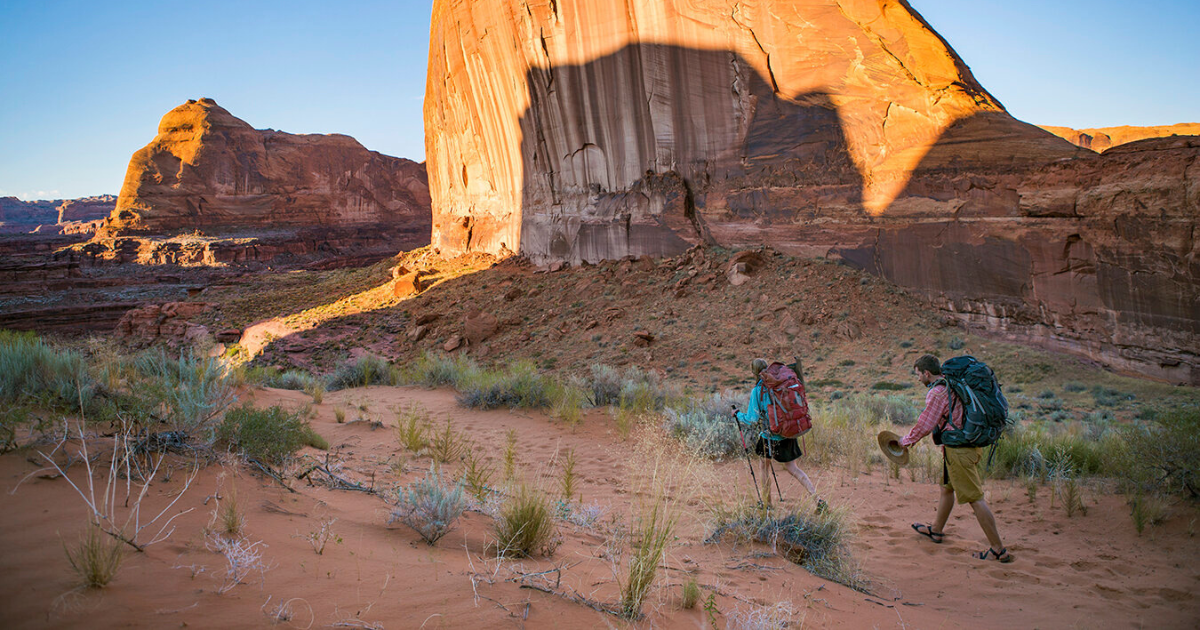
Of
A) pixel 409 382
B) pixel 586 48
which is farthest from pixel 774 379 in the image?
pixel 586 48

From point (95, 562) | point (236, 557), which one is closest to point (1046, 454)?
point (236, 557)

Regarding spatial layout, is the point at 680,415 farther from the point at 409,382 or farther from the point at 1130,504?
the point at 409,382

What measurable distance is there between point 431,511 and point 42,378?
10.9 feet

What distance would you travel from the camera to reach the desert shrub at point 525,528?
3107 mm

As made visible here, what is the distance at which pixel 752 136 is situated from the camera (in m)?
16.1

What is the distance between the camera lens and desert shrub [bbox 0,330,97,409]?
3.92 metres

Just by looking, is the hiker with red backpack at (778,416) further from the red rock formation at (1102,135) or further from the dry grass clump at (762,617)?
the red rock formation at (1102,135)

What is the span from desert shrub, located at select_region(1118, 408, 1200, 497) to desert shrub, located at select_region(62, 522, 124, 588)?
6.47 metres

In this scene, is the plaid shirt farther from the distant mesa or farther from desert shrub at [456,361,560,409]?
the distant mesa

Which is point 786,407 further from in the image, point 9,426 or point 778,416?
point 9,426

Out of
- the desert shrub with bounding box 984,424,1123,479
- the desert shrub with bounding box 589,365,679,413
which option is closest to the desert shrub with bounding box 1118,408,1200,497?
the desert shrub with bounding box 984,424,1123,479

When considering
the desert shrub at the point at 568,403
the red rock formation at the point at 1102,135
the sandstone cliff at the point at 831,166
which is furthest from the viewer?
the red rock formation at the point at 1102,135

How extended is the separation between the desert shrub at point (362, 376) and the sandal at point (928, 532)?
35.2 ft

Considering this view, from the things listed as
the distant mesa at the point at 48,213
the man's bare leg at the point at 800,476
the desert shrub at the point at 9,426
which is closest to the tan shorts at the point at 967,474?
the man's bare leg at the point at 800,476
